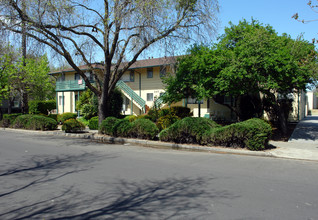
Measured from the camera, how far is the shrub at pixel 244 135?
10133 mm

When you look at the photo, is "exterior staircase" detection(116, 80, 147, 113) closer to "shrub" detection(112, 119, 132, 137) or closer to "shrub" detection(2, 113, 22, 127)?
"shrub" detection(2, 113, 22, 127)

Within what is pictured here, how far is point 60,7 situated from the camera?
13.0 metres

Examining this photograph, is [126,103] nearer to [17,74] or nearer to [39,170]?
[17,74]

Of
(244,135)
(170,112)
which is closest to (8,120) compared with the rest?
(170,112)

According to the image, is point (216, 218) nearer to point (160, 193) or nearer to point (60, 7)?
point (160, 193)

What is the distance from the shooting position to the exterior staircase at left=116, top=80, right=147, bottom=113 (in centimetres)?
2430

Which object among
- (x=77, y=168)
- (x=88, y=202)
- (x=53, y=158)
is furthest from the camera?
(x=53, y=158)

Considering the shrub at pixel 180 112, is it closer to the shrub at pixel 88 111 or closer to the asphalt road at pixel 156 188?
the shrub at pixel 88 111

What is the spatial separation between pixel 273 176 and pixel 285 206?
218cm

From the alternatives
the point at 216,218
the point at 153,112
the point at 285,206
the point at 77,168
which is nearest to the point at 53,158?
the point at 77,168

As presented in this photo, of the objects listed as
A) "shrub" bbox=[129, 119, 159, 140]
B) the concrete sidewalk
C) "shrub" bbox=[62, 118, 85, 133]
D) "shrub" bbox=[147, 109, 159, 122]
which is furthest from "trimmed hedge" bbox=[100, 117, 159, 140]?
the concrete sidewalk

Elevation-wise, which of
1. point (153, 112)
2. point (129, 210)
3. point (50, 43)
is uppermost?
point (50, 43)

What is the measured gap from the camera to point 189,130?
11617 millimetres

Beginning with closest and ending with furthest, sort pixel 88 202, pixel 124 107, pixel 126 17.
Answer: pixel 88 202, pixel 126 17, pixel 124 107
